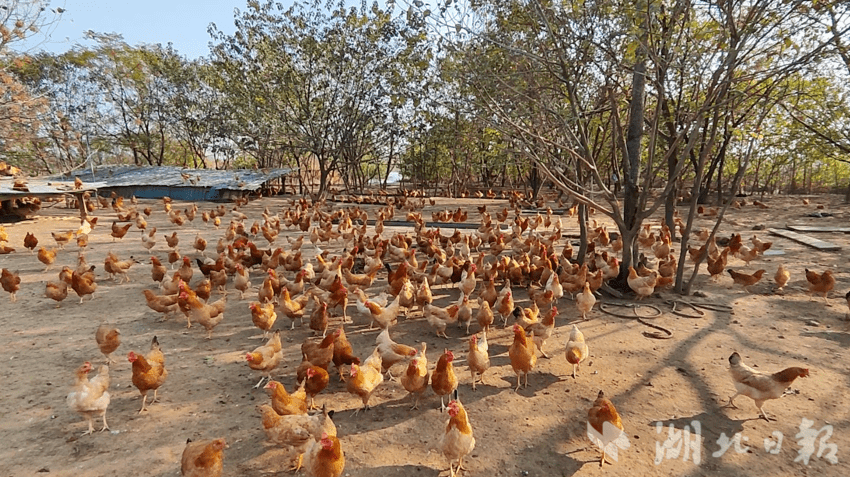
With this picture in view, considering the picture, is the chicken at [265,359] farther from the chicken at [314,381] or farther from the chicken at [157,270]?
the chicken at [157,270]

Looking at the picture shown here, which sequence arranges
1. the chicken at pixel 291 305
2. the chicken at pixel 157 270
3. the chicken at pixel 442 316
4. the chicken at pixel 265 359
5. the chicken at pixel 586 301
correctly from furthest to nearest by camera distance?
the chicken at pixel 157 270 → the chicken at pixel 586 301 → the chicken at pixel 291 305 → the chicken at pixel 442 316 → the chicken at pixel 265 359

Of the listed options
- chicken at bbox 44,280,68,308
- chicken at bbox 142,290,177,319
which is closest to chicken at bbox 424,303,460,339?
chicken at bbox 142,290,177,319

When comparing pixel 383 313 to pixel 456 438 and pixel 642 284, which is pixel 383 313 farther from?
pixel 642 284

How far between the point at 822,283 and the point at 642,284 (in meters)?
3.04

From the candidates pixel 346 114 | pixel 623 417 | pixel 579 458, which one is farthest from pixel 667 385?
pixel 346 114

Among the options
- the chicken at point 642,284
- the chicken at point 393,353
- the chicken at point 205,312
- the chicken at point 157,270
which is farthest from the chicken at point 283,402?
the chicken at point 642,284

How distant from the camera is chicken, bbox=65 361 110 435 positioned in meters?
4.16

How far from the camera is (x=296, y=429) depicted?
3.78 m

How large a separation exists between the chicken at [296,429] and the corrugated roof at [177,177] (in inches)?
1058

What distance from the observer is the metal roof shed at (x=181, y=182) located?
28891 millimetres

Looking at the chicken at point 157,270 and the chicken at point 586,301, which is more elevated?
the chicken at point 157,270

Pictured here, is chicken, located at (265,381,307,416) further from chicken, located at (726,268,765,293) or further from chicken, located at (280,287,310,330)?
chicken, located at (726,268,765,293)

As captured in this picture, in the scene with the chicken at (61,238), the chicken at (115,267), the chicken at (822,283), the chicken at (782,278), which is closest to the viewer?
the chicken at (822,283)

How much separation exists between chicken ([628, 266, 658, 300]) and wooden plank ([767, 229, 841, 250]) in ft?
25.7
